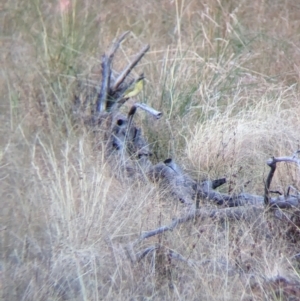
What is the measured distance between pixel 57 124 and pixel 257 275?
5.89 ft

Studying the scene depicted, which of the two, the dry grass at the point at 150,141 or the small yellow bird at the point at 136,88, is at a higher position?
the small yellow bird at the point at 136,88

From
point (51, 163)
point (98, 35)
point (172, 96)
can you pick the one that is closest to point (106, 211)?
point (51, 163)

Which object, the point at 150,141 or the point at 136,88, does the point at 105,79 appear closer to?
the point at 136,88

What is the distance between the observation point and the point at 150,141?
14.9 ft

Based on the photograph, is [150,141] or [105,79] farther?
[105,79]

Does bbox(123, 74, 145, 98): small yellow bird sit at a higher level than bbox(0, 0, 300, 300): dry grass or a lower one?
higher

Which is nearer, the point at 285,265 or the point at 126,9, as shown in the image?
the point at 285,265

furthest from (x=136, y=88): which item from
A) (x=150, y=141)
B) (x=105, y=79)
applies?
(x=150, y=141)

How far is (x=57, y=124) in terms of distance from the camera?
15.3 feet

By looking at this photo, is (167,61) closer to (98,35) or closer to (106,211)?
(98,35)

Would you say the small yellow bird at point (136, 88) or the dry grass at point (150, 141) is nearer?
the dry grass at point (150, 141)

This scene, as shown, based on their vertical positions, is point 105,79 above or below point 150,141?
above

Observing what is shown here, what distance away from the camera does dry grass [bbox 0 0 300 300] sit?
127 inches

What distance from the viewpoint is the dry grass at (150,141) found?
322 centimetres
